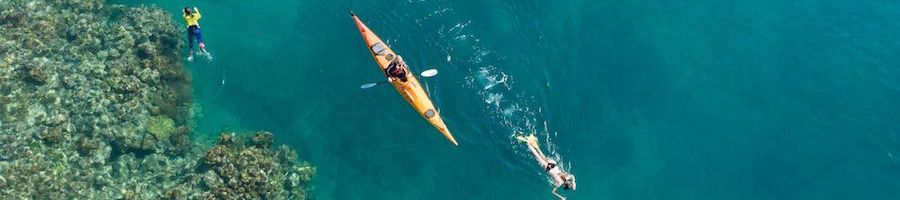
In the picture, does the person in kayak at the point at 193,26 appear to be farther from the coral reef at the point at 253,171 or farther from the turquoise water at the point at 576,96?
the coral reef at the point at 253,171

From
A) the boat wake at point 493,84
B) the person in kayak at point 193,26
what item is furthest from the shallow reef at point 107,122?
the boat wake at point 493,84

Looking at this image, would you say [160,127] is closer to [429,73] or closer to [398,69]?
[398,69]

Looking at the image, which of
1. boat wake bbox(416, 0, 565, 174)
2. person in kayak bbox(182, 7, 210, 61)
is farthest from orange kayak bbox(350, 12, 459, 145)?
person in kayak bbox(182, 7, 210, 61)

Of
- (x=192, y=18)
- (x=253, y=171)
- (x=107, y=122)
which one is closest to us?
(x=253, y=171)

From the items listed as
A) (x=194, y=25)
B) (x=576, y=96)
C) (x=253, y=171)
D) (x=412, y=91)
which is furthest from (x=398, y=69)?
(x=194, y=25)

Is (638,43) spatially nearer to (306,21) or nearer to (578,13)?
(578,13)

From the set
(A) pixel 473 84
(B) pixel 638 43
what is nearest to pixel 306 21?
(A) pixel 473 84

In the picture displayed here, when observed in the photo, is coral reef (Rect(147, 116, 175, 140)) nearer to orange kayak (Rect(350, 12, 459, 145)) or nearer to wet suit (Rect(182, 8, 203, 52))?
wet suit (Rect(182, 8, 203, 52))
